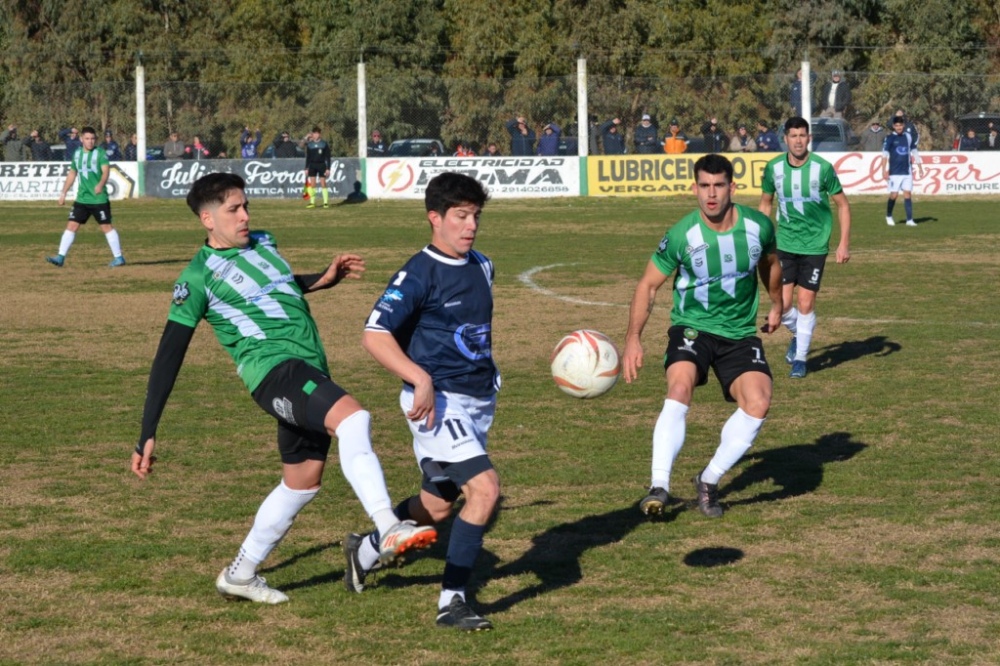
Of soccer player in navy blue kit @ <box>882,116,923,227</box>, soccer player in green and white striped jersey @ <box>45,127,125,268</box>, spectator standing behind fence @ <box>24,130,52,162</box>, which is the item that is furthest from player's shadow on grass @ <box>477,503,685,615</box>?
spectator standing behind fence @ <box>24,130,52,162</box>

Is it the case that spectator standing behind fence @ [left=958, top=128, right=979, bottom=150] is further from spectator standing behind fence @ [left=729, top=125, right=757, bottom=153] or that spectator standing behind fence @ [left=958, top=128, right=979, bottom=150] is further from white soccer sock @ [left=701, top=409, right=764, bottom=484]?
white soccer sock @ [left=701, top=409, right=764, bottom=484]

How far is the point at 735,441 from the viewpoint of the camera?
7715mm

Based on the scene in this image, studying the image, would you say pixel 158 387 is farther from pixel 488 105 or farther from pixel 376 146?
pixel 488 105

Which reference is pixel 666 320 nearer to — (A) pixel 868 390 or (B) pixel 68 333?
(A) pixel 868 390

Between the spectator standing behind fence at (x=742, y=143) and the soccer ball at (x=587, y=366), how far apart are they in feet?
102

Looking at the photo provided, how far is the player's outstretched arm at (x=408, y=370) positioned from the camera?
5.68m

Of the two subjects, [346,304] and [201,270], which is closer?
[201,270]

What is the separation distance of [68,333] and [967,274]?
1204 centimetres

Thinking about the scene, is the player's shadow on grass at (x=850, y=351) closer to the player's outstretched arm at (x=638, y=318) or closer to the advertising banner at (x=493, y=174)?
the player's outstretched arm at (x=638, y=318)

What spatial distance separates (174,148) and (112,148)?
1.84 m

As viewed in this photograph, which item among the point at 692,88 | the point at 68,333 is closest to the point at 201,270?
the point at 68,333

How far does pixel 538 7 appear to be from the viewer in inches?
2197

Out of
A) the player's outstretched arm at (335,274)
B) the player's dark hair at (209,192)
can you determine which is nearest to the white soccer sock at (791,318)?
the player's outstretched arm at (335,274)

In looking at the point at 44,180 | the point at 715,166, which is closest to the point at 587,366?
the point at 715,166
